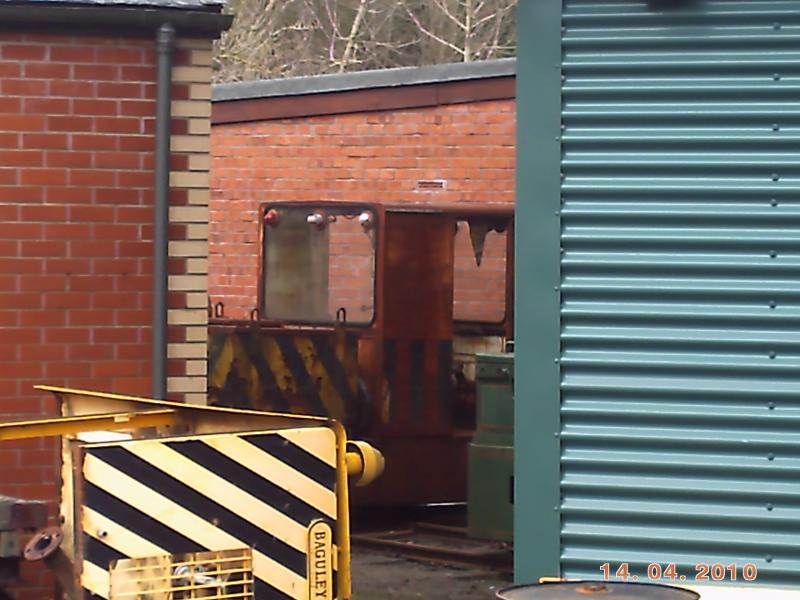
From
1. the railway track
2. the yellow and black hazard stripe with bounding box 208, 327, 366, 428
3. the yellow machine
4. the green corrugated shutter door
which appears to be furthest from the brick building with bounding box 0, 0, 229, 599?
the yellow and black hazard stripe with bounding box 208, 327, 366, 428

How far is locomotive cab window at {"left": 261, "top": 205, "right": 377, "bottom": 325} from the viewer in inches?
420

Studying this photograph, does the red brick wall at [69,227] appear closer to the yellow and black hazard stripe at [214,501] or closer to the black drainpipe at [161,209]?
the black drainpipe at [161,209]

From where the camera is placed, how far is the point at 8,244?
274 inches

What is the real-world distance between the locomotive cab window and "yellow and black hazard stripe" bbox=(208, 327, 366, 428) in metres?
0.37

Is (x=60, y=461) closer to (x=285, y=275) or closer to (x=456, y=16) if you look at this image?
(x=285, y=275)

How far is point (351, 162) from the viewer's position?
13727 millimetres

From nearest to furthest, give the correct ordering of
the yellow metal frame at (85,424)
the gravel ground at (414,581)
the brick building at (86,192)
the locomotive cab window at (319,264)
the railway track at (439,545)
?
the yellow metal frame at (85,424) → the brick building at (86,192) → the gravel ground at (414,581) → the railway track at (439,545) → the locomotive cab window at (319,264)

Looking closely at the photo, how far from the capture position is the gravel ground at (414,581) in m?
8.72

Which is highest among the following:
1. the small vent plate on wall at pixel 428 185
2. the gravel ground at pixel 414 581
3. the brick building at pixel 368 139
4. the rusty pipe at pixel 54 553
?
the brick building at pixel 368 139

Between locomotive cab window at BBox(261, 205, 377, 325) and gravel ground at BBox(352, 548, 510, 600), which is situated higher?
locomotive cab window at BBox(261, 205, 377, 325)

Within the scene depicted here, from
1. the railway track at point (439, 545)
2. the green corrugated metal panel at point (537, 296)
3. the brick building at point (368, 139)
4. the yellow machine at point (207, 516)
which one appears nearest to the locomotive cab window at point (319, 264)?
the railway track at point (439, 545)

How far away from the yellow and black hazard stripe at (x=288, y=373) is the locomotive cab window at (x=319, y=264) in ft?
1.20

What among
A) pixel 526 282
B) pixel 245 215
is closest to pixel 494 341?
pixel 245 215
